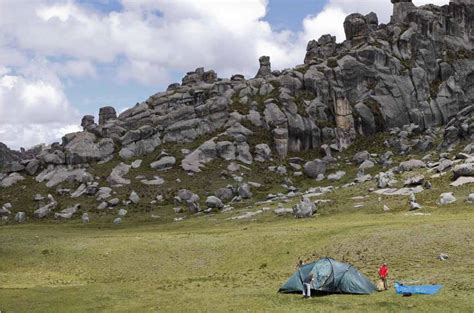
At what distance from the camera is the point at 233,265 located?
6662 centimetres

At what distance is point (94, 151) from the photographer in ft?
542

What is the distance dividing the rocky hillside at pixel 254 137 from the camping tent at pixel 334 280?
79.0 meters

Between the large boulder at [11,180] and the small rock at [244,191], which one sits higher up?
the large boulder at [11,180]

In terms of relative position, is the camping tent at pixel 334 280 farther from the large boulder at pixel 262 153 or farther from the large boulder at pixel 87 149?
the large boulder at pixel 87 149

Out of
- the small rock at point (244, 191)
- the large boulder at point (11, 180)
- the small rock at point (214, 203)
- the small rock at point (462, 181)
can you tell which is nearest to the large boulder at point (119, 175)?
the large boulder at point (11, 180)

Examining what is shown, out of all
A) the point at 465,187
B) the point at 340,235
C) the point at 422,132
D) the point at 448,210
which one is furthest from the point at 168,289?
the point at 422,132

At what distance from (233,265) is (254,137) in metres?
109

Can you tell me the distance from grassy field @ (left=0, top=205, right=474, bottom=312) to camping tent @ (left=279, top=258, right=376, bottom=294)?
5.27 feet

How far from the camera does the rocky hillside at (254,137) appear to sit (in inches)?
5802

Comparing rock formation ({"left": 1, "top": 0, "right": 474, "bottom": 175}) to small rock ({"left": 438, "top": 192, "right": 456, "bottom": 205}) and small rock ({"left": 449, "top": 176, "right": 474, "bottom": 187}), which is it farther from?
small rock ({"left": 438, "top": 192, "right": 456, "bottom": 205})

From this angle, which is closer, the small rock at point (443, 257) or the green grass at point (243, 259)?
the green grass at point (243, 259)

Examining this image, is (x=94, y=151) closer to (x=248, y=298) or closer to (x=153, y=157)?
(x=153, y=157)

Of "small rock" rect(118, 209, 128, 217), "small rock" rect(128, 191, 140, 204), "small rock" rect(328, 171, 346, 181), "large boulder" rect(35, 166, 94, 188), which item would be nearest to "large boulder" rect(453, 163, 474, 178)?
"small rock" rect(328, 171, 346, 181)

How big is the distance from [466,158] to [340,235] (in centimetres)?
5564
